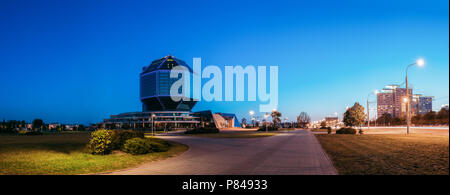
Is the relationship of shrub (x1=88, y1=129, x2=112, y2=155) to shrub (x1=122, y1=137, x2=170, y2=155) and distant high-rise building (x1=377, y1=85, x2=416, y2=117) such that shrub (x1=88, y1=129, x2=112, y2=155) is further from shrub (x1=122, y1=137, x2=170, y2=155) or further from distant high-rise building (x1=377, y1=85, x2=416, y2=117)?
distant high-rise building (x1=377, y1=85, x2=416, y2=117)

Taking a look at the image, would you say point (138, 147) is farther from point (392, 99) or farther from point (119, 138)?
point (392, 99)

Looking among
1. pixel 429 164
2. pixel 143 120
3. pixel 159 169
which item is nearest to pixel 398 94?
pixel 429 164

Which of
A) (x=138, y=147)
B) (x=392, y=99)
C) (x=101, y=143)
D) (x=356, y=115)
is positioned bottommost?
(x=138, y=147)

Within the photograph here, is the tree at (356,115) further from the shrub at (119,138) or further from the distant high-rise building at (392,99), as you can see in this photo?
the shrub at (119,138)

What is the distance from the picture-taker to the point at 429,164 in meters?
10.6

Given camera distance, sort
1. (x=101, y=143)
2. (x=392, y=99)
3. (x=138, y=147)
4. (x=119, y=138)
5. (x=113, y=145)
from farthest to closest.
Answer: (x=392, y=99) < (x=119, y=138) < (x=113, y=145) < (x=138, y=147) < (x=101, y=143)

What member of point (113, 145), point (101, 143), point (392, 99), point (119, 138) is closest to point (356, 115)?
point (392, 99)

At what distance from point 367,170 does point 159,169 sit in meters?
7.89

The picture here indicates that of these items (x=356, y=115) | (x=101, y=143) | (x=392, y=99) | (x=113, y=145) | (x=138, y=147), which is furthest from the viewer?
(x=356, y=115)

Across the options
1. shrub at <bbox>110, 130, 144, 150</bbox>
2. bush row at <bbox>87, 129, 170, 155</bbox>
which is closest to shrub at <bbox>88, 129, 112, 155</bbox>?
bush row at <bbox>87, 129, 170, 155</bbox>

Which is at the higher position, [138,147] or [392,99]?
[392,99]

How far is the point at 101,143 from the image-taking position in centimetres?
1460

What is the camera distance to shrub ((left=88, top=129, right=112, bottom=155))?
14531mm
